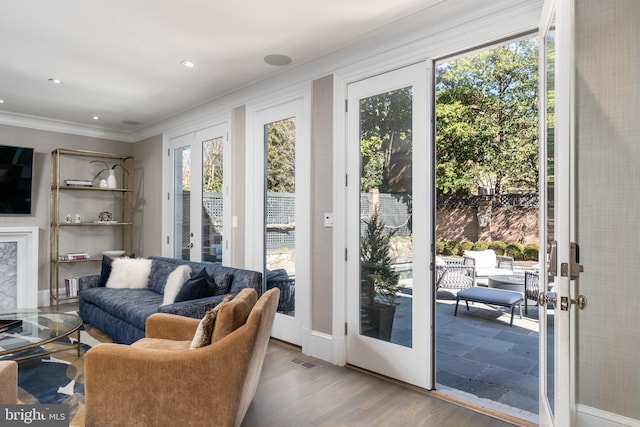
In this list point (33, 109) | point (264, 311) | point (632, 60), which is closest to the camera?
point (632, 60)

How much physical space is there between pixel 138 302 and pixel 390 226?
2.33 metres

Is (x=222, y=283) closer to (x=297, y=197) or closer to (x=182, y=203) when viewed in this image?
(x=297, y=197)

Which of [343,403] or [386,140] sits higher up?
[386,140]

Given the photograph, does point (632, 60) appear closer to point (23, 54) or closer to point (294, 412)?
point (294, 412)

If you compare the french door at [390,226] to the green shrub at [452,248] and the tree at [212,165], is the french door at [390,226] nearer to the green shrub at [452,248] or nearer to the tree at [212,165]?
the tree at [212,165]

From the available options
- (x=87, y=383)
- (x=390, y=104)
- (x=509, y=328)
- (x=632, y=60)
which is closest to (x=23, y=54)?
(x=87, y=383)

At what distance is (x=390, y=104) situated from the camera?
2955 millimetres

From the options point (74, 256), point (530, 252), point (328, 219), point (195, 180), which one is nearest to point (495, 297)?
point (328, 219)

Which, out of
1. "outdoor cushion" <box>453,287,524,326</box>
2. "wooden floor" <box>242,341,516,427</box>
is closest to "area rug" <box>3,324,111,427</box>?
"wooden floor" <box>242,341,516,427</box>

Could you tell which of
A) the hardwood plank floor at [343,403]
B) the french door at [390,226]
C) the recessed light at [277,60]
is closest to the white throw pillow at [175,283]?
the hardwood plank floor at [343,403]

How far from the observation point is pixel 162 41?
9.96 feet

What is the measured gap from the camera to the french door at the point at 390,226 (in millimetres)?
2736

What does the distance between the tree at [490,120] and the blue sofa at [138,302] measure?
6.03m

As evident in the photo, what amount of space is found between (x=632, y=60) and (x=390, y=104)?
5.16 feet
